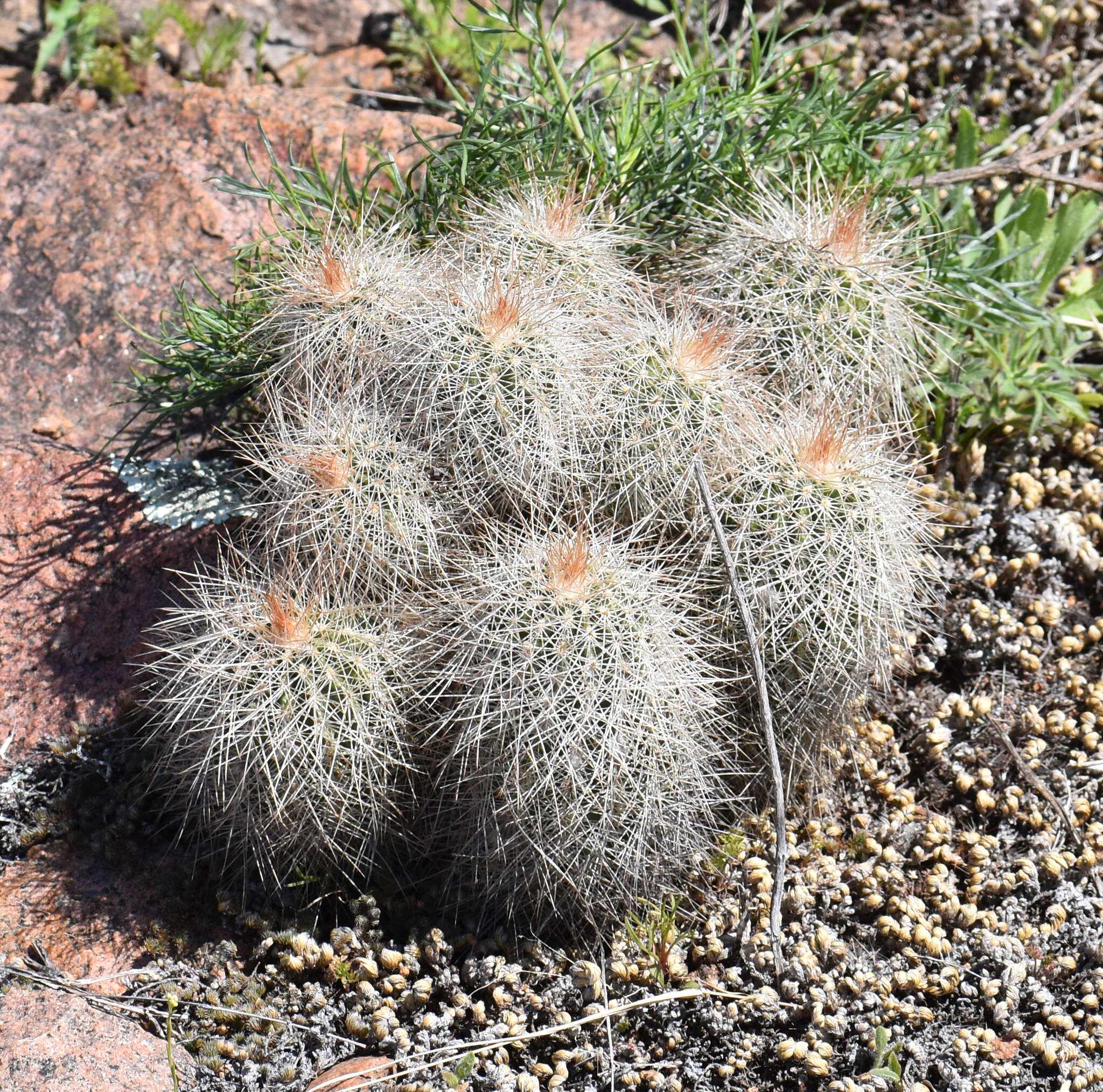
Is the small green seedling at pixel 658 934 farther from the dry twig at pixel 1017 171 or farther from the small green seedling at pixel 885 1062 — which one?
the dry twig at pixel 1017 171

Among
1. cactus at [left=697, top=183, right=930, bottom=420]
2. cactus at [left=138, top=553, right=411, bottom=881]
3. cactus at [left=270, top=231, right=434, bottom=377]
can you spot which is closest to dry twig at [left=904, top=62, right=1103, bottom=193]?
cactus at [left=697, top=183, right=930, bottom=420]

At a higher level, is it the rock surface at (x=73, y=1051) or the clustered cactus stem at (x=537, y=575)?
the clustered cactus stem at (x=537, y=575)

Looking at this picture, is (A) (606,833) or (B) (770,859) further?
(B) (770,859)

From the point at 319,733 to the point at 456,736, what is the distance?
0.35 meters

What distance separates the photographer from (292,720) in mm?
2467

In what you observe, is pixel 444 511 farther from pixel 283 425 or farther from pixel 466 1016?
pixel 466 1016

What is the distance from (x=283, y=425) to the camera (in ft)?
9.19

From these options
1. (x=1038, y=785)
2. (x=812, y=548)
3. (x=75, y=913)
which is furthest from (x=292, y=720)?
(x=1038, y=785)

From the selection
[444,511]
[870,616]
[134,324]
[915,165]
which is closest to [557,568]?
[444,511]

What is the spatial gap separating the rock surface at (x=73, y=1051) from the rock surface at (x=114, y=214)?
75.0 inches

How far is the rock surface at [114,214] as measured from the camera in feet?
12.6

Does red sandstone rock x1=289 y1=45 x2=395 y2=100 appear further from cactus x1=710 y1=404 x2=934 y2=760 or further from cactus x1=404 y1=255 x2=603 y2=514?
cactus x1=710 y1=404 x2=934 y2=760

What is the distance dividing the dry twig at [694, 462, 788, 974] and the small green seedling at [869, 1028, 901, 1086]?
0.30 m

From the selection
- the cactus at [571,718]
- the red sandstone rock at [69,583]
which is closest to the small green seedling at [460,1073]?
the cactus at [571,718]
